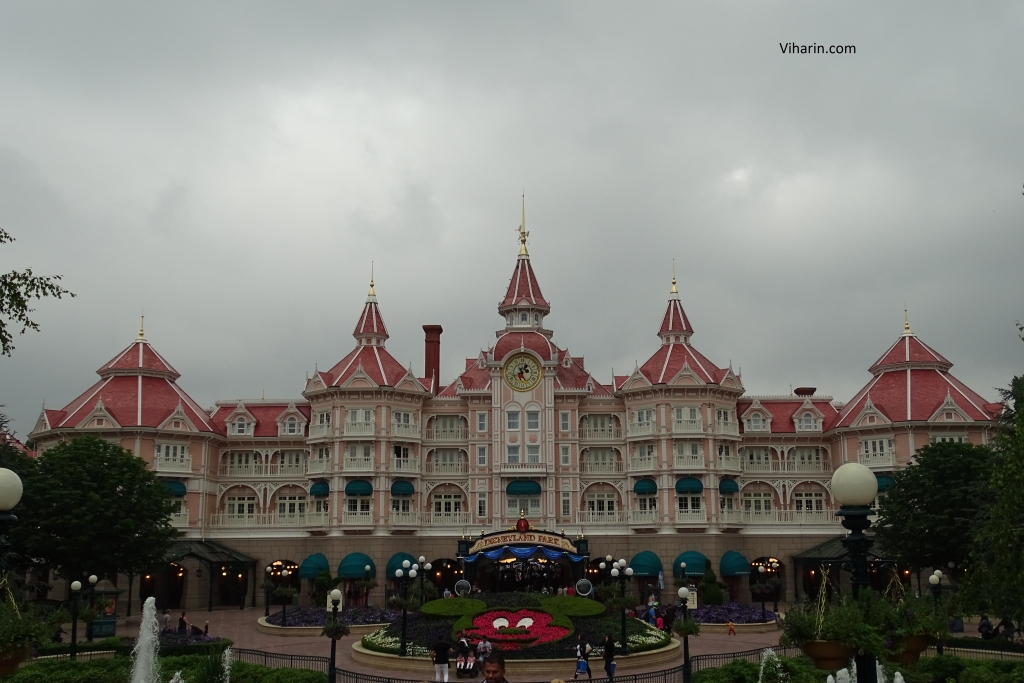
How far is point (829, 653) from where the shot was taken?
13.0 metres

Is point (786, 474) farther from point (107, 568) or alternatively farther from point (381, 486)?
point (107, 568)

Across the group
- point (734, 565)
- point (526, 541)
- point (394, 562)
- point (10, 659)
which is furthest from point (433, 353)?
point (10, 659)

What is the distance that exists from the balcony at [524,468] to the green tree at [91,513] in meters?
21.4

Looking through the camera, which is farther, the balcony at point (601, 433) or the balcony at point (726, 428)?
the balcony at point (601, 433)

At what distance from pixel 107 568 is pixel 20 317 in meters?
31.9

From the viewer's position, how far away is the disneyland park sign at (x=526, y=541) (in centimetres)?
5316

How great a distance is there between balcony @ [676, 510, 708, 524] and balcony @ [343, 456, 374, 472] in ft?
65.7

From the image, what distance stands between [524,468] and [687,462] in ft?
34.8

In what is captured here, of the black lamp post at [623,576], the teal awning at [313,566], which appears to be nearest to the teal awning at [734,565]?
the black lamp post at [623,576]

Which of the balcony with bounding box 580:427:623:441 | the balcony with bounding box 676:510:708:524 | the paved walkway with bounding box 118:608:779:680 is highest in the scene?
the balcony with bounding box 580:427:623:441

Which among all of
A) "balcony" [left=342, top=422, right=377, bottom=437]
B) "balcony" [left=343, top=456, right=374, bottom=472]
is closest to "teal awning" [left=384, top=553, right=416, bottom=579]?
"balcony" [left=343, top=456, right=374, bottom=472]

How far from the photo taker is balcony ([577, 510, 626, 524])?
6291 centimetres

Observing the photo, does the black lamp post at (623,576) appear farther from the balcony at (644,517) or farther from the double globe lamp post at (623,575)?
the balcony at (644,517)

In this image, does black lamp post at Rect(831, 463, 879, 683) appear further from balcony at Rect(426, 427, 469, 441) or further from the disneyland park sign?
balcony at Rect(426, 427, 469, 441)
